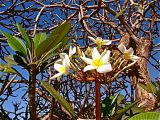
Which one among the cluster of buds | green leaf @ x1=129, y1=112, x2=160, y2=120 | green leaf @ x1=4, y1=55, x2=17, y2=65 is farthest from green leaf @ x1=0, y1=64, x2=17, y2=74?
green leaf @ x1=129, y1=112, x2=160, y2=120

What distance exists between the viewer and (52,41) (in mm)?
1245

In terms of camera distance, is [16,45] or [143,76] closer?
[16,45]

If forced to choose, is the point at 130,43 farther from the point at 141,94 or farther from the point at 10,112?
the point at 10,112

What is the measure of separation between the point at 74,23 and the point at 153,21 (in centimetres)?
60

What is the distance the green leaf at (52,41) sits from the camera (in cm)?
122

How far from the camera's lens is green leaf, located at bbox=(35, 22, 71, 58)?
1217 millimetres

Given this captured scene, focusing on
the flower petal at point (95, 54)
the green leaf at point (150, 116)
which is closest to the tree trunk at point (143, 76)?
the flower petal at point (95, 54)

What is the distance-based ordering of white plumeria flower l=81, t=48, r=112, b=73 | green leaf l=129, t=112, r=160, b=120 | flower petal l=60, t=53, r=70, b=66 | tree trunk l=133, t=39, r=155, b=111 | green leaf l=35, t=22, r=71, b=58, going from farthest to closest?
1. tree trunk l=133, t=39, r=155, b=111
2. green leaf l=35, t=22, r=71, b=58
3. flower petal l=60, t=53, r=70, b=66
4. white plumeria flower l=81, t=48, r=112, b=73
5. green leaf l=129, t=112, r=160, b=120

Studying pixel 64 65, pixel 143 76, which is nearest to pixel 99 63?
pixel 64 65

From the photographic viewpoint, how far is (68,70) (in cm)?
109

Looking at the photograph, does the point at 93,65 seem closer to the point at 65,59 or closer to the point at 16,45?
the point at 65,59

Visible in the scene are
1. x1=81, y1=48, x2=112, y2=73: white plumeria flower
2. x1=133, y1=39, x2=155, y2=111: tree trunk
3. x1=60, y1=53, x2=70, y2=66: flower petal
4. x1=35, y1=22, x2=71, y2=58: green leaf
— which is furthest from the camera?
x1=133, y1=39, x2=155, y2=111: tree trunk

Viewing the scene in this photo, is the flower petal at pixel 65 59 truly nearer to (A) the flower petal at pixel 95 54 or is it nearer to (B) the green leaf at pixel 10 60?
(A) the flower petal at pixel 95 54

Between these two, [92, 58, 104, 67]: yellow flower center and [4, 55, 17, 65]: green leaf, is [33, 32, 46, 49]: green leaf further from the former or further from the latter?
[92, 58, 104, 67]: yellow flower center
